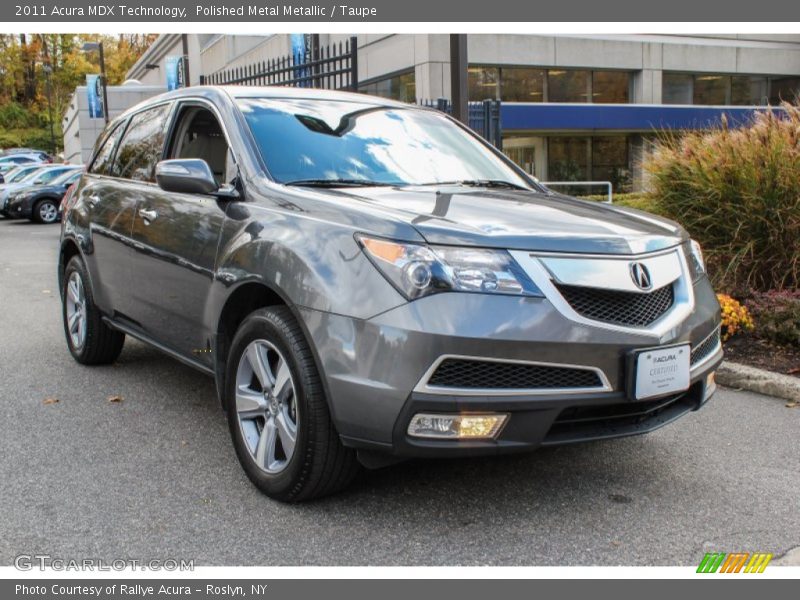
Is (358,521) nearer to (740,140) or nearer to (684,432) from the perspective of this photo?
(684,432)

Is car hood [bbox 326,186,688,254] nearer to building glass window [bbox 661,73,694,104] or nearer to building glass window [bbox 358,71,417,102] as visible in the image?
building glass window [bbox 358,71,417,102]

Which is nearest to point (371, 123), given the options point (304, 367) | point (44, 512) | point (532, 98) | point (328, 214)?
point (328, 214)

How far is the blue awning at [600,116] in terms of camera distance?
1176 inches

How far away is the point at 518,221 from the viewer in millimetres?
3346

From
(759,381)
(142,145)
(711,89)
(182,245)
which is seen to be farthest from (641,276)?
(711,89)

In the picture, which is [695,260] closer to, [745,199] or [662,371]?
[662,371]

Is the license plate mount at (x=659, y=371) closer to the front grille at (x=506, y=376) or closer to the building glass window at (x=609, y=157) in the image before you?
the front grille at (x=506, y=376)

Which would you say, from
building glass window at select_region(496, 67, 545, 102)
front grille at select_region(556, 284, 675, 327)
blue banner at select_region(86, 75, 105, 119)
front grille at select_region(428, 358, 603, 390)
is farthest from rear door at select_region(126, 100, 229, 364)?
blue banner at select_region(86, 75, 105, 119)

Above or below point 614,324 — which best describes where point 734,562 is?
below

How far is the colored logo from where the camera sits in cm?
306

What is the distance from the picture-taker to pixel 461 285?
120 inches

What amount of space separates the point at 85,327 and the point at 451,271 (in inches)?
148

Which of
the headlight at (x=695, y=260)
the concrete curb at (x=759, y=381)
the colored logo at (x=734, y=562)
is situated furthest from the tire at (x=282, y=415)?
the concrete curb at (x=759, y=381)

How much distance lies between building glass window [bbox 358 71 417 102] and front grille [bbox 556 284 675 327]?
2357 centimetres
